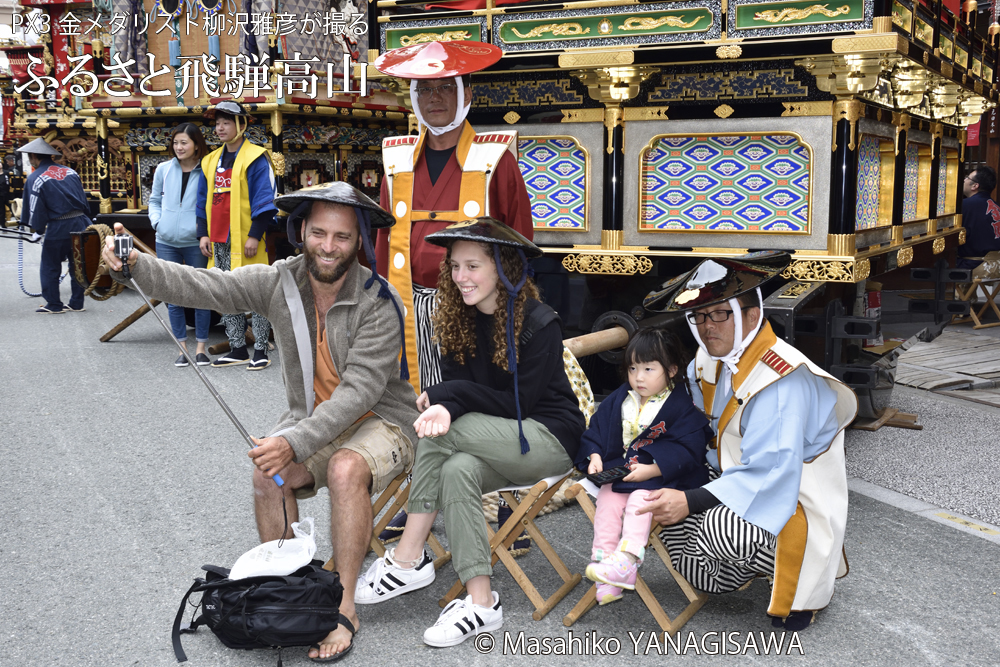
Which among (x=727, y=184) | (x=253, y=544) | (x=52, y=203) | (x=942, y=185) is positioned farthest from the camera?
→ (x=52, y=203)

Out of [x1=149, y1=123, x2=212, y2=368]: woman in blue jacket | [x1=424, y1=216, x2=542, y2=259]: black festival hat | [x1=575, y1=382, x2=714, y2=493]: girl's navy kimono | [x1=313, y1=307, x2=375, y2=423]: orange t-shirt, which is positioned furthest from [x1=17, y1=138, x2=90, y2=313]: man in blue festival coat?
[x1=575, y1=382, x2=714, y2=493]: girl's navy kimono

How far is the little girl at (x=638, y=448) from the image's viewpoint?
302 centimetres

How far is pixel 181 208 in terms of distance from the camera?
7504 millimetres

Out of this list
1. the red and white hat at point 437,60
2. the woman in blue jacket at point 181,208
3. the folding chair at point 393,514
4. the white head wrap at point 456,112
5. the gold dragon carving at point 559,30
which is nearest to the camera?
the folding chair at point 393,514

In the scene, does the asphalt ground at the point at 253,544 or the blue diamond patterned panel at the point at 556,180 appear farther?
the blue diamond patterned panel at the point at 556,180

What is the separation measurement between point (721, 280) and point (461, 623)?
1.47 m

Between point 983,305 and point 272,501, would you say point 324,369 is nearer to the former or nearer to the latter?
point 272,501

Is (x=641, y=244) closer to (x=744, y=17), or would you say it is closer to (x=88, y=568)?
(x=744, y=17)

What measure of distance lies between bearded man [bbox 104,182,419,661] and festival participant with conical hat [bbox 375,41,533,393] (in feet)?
1.84

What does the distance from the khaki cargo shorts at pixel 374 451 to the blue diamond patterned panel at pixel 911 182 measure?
15.9 ft

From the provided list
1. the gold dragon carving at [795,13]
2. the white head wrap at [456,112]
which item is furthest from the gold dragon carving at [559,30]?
the white head wrap at [456,112]

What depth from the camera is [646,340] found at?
10.9 ft

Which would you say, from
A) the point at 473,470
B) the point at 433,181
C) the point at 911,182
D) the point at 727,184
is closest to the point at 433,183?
the point at 433,181

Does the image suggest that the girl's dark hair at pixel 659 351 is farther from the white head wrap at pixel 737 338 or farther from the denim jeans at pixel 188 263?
the denim jeans at pixel 188 263
